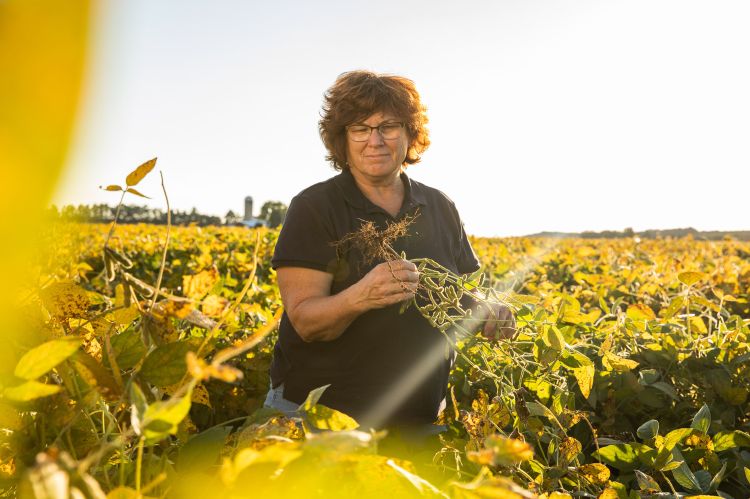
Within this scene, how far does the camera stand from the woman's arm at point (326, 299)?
6.15 feet

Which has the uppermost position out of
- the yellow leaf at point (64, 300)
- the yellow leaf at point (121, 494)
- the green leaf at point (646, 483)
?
the yellow leaf at point (64, 300)

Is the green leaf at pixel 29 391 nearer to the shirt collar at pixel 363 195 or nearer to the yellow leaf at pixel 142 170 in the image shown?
the yellow leaf at pixel 142 170

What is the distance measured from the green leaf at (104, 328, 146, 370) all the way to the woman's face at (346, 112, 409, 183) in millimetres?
1995

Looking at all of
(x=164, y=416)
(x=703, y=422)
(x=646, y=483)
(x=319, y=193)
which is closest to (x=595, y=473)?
(x=646, y=483)

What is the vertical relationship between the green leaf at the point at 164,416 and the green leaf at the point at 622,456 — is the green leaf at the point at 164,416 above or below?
above

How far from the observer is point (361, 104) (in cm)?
268

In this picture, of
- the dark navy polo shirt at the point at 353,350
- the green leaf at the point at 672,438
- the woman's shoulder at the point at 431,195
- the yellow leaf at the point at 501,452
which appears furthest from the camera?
the woman's shoulder at the point at 431,195

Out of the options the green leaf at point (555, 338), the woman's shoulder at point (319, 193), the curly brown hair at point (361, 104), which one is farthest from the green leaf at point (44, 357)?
the curly brown hair at point (361, 104)

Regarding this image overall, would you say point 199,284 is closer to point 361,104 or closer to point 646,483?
point 646,483

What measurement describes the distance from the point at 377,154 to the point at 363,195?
185 millimetres

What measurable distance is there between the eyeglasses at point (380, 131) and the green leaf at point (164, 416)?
2.29m

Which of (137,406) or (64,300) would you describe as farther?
(64,300)

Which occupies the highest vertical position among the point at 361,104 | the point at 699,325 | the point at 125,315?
the point at 361,104

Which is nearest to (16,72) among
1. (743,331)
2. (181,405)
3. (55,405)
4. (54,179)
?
(54,179)
